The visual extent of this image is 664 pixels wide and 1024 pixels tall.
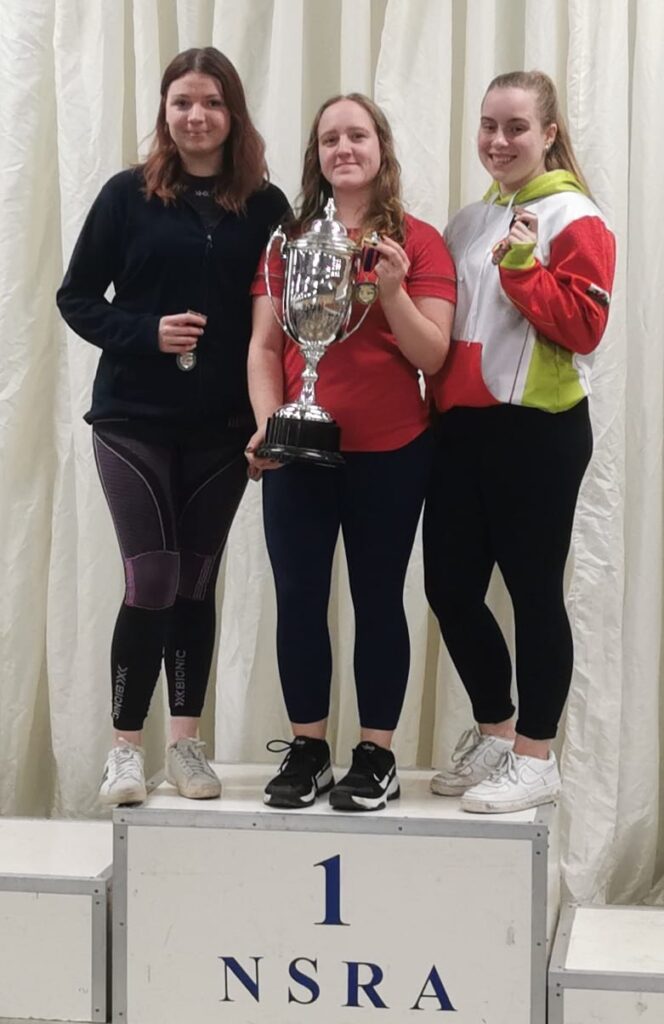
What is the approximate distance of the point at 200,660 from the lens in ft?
7.33

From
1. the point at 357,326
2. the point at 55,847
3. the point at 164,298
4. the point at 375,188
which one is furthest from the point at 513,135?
the point at 55,847

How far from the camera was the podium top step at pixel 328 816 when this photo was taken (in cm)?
199

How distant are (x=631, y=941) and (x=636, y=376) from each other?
3.46 feet

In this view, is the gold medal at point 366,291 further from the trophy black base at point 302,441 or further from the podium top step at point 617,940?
the podium top step at point 617,940

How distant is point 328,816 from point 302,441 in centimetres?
58

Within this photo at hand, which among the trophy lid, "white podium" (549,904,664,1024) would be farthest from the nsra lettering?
the trophy lid

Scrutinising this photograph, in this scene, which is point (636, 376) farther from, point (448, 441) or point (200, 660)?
point (200, 660)

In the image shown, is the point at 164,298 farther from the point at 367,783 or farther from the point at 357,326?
the point at 367,783

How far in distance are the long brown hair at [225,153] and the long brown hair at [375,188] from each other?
92 mm

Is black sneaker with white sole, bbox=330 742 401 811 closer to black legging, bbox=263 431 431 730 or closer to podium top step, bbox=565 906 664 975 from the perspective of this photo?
black legging, bbox=263 431 431 730

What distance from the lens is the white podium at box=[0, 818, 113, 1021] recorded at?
6.87 ft

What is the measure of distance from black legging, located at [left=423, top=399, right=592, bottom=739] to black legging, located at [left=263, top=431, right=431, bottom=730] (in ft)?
0.19

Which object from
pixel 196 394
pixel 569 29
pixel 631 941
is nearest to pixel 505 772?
pixel 631 941

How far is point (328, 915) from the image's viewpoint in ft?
6.59
